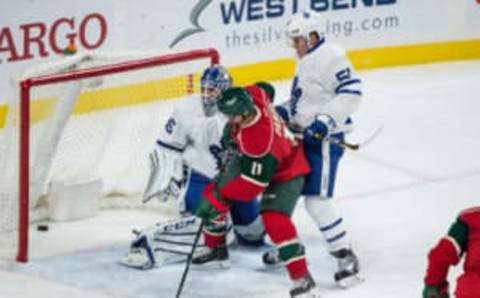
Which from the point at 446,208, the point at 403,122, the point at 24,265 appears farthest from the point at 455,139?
the point at 24,265

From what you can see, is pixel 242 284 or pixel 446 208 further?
pixel 446 208

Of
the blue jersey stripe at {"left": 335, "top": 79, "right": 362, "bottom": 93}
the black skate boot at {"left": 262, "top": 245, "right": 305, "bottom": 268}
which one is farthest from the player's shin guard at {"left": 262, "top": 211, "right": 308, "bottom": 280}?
the blue jersey stripe at {"left": 335, "top": 79, "right": 362, "bottom": 93}

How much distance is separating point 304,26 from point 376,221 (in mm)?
1116

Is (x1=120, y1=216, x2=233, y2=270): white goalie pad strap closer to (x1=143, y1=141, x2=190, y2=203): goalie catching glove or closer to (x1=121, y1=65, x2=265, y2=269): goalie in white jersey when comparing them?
(x1=121, y1=65, x2=265, y2=269): goalie in white jersey

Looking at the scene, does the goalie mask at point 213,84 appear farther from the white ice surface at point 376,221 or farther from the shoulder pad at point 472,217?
the shoulder pad at point 472,217

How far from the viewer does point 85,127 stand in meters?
6.15

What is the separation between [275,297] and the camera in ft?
17.3

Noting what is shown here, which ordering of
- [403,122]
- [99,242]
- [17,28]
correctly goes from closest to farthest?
[99,242]
[17,28]
[403,122]

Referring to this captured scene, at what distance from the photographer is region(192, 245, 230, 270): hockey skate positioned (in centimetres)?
559

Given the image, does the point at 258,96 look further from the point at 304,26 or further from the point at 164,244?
the point at 164,244

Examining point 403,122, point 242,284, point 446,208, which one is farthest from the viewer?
point 403,122

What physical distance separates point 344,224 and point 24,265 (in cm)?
134

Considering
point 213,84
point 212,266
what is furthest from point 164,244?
point 213,84

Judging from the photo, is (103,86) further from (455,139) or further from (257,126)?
(455,139)
